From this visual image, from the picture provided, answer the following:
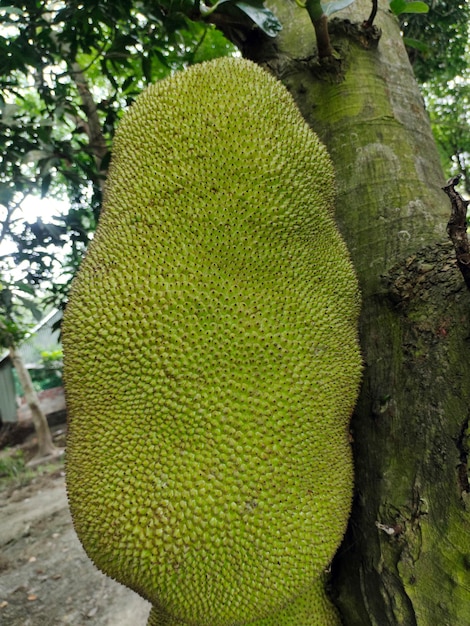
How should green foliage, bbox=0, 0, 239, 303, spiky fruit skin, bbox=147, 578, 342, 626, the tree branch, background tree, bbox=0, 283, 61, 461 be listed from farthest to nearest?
background tree, bbox=0, 283, 61, 461 → the tree branch → green foliage, bbox=0, 0, 239, 303 → spiky fruit skin, bbox=147, 578, 342, 626

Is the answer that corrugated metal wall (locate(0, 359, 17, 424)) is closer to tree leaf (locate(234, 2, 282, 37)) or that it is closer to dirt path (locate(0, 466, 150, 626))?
dirt path (locate(0, 466, 150, 626))

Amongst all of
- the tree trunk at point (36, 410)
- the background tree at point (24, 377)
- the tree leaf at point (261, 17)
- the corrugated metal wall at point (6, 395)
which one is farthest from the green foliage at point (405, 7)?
the corrugated metal wall at point (6, 395)

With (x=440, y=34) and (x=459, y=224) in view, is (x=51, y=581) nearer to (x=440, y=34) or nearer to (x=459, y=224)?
(x=459, y=224)

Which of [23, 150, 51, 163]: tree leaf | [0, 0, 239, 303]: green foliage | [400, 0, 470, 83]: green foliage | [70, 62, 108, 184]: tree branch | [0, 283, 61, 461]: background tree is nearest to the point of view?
[0, 0, 239, 303]: green foliage

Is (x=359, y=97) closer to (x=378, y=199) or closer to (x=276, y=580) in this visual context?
(x=378, y=199)

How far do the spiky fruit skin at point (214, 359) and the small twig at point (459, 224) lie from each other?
33 centimetres

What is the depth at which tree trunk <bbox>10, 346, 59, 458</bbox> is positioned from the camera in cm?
543

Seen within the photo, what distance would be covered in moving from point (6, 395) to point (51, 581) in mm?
5028

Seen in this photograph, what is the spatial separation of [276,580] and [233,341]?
43 centimetres

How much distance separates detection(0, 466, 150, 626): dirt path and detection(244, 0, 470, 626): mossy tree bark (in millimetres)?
2267

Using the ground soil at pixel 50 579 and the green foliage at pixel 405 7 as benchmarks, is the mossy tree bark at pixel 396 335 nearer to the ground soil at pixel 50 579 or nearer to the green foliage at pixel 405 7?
the green foliage at pixel 405 7

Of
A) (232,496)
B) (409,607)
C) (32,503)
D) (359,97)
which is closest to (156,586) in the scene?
(232,496)

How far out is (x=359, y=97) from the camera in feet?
4.31

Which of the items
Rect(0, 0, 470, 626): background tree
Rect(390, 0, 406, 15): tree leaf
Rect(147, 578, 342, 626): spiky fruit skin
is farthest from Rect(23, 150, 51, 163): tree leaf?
Rect(147, 578, 342, 626): spiky fruit skin
